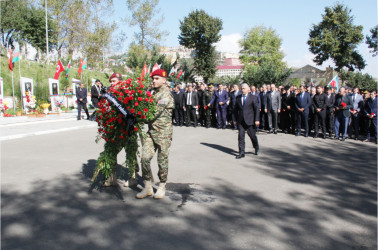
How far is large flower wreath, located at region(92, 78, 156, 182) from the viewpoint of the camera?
5.09 meters

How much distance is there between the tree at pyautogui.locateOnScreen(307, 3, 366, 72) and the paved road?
4548 centimetres

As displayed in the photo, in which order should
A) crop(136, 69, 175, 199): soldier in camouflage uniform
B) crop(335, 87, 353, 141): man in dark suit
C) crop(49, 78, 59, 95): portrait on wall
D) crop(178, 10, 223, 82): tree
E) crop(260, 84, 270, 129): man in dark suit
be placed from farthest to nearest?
crop(178, 10, 223, 82): tree < crop(49, 78, 59, 95): portrait on wall < crop(260, 84, 270, 129): man in dark suit < crop(335, 87, 353, 141): man in dark suit < crop(136, 69, 175, 199): soldier in camouflage uniform

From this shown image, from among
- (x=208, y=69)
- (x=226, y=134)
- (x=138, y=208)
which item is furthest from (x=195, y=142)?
(x=208, y=69)

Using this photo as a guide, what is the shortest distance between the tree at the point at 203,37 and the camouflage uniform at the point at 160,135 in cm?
5160

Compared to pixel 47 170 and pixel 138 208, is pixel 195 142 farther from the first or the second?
pixel 138 208

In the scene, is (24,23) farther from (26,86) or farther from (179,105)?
(179,105)

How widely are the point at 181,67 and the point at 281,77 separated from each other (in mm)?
19867

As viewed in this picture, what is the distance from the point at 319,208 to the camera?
5008 mm

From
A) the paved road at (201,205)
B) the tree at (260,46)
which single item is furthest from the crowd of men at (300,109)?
the tree at (260,46)

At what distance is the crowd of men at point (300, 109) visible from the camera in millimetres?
12555

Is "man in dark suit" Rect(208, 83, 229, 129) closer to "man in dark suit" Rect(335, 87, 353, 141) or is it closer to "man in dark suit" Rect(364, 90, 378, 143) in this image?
"man in dark suit" Rect(335, 87, 353, 141)

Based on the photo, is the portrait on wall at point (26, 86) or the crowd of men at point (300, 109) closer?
the crowd of men at point (300, 109)

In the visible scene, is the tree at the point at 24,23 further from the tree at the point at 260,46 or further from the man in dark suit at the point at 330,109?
the man in dark suit at the point at 330,109

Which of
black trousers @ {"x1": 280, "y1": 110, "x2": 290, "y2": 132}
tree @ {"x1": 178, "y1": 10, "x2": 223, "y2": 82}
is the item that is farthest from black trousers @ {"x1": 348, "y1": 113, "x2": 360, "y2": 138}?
tree @ {"x1": 178, "y1": 10, "x2": 223, "y2": 82}
